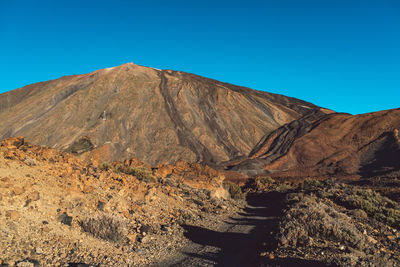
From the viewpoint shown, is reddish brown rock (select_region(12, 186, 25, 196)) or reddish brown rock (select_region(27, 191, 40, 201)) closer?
reddish brown rock (select_region(12, 186, 25, 196))

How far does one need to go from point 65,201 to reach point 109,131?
50752mm

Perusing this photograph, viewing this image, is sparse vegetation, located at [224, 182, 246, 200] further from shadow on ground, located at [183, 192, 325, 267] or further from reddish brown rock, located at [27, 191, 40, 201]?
reddish brown rock, located at [27, 191, 40, 201]

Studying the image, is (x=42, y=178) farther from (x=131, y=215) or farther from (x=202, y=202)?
(x=202, y=202)

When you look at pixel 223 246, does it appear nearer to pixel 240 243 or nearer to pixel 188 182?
pixel 240 243

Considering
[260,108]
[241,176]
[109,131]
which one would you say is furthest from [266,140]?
[109,131]

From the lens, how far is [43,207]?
24.7 feet

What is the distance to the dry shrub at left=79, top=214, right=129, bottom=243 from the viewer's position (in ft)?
25.7

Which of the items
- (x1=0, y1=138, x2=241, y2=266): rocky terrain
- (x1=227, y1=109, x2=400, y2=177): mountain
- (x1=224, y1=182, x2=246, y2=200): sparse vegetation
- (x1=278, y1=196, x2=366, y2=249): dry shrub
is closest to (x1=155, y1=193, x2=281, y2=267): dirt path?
(x1=0, y1=138, x2=241, y2=266): rocky terrain

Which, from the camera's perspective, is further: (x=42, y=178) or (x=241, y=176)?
(x=241, y=176)

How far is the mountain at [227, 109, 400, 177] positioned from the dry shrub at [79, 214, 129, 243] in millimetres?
39728

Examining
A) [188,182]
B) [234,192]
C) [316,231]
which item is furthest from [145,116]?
[316,231]

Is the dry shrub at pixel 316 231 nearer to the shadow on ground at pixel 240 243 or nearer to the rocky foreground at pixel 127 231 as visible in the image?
the rocky foreground at pixel 127 231

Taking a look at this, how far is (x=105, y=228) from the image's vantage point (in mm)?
7957

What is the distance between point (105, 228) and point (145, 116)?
55.6 m
